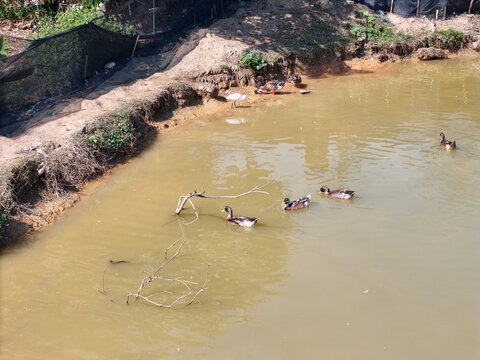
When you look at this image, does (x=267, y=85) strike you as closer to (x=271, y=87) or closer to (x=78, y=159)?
(x=271, y=87)

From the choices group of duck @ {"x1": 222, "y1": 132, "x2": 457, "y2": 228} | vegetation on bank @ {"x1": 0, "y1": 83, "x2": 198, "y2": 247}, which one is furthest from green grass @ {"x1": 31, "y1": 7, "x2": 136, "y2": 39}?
group of duck @ {"x1": 222, "y1": 132, "x2": 457, "y2": 228}

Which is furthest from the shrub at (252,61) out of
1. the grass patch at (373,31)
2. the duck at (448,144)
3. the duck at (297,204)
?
the duck at (297,204)

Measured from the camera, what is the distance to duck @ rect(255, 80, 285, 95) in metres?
16.2

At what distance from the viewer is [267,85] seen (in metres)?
16.3

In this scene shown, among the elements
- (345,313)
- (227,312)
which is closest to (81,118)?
(227,312)

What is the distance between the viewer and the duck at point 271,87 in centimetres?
1623

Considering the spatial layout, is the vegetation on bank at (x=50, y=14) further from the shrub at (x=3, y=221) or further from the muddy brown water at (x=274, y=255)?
the shrub at (x=3, y=221)

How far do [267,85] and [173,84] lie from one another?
313cm

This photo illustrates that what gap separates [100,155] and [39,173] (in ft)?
5.68

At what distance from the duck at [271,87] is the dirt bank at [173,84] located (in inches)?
32.4

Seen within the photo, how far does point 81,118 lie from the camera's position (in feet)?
40.5

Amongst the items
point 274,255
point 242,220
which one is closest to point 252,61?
point 242,220

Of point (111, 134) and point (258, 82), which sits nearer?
point (111, 134)

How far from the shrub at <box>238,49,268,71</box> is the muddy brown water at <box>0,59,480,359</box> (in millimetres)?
4192
